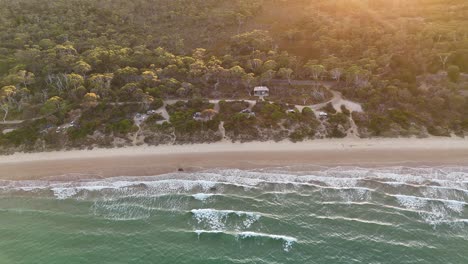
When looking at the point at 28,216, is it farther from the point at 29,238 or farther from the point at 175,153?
the point at 175,153

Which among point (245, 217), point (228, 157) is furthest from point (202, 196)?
point (228, 157)

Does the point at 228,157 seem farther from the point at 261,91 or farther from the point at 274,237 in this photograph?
the point at 261,91

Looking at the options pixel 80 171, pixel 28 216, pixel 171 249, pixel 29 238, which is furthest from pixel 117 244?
pixel 80 171

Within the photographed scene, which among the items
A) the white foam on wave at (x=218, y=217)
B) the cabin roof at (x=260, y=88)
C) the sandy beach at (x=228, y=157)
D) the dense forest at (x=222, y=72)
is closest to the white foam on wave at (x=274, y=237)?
the white foam on wave at (x=218, y=217)

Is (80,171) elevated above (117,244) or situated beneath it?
elevated above

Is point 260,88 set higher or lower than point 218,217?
higher

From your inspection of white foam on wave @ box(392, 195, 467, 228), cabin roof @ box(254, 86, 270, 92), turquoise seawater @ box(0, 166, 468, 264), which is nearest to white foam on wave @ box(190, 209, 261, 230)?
turquoise seawater @ box(0, 166, 468, 264)

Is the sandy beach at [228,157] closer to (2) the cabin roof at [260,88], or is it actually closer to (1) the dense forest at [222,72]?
(1) the dense forest at [222,72]
